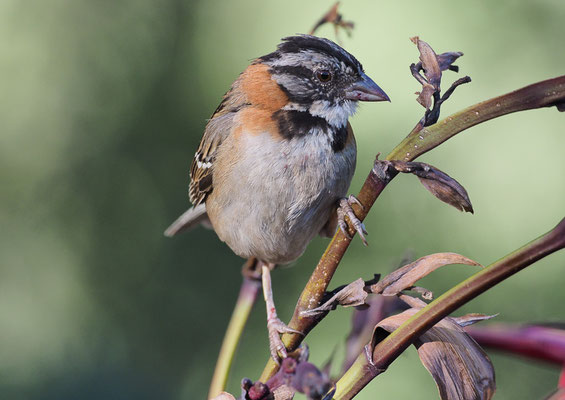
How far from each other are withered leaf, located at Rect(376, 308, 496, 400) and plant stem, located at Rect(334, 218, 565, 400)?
52 millimetres

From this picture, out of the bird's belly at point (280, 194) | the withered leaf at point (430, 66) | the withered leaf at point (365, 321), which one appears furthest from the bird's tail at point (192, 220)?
the withered leaf at point (430, 66)

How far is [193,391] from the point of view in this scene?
326 centimetres

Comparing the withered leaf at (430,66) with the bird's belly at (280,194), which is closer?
the withered leaf at (430,66)

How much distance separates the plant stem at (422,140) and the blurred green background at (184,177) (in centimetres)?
209

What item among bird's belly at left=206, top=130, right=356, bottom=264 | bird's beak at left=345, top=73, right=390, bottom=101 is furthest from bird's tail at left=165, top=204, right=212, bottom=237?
bird's beak at left=345, top=73, right=390, bottom=101

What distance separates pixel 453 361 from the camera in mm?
1061

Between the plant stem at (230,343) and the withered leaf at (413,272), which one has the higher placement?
the withered leaf at (413,272)

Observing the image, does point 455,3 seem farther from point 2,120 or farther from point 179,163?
point 2,120

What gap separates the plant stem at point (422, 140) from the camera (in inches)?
35.6

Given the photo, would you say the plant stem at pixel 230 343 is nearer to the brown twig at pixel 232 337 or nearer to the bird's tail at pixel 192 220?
the brown twig at pixel 232 337

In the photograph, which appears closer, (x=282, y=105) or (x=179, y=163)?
(x=282, y=105)

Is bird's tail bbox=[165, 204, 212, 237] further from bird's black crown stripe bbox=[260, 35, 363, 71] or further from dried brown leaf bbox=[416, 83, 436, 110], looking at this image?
dried brown leaf bbox=[416, 83, 436, 110]

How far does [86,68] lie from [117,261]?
118 centimetres

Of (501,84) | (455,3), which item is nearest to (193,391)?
(501,84)
